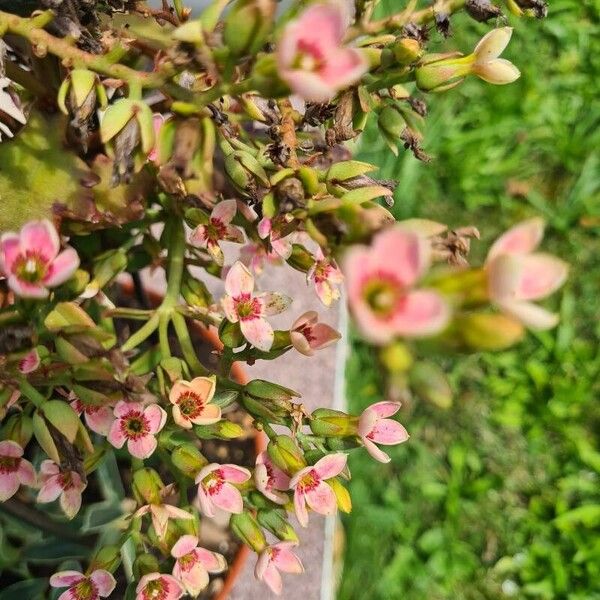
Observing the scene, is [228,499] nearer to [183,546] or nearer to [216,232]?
[183,546]

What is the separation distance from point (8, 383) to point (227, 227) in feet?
0.60

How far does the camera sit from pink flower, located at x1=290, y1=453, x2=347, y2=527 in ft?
1.67

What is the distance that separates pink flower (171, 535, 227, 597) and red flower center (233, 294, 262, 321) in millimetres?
153

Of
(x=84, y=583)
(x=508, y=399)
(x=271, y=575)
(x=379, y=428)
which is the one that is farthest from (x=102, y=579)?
(x=508, y=399)

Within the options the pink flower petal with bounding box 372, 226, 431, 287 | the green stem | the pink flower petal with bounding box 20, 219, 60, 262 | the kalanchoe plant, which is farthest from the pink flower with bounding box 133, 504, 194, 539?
the pink flower petal with bounding box 372, 226, 431, 287

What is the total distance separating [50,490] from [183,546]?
100 mm

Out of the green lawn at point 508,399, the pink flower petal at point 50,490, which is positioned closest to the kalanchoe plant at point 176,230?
the pink flower petal at point 50,490

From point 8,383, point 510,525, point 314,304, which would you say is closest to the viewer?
point 8,383

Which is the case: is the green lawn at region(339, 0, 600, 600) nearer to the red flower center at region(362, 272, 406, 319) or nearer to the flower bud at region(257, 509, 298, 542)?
the flower bud at region(257, 509, 298, 542)

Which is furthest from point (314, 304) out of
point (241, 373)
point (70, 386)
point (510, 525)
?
point (70, 386)

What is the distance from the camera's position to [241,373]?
2.77 feet

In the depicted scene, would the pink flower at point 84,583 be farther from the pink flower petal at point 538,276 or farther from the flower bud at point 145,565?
the pink flower petal at point 538,276

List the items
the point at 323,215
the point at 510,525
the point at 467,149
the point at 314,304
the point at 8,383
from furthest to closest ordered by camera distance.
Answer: the point at 467,149, the point at 510,525, the point at 314,304, the point at 8,383, the point at 323,215

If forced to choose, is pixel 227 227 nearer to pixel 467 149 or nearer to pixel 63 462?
pixel 63 462
